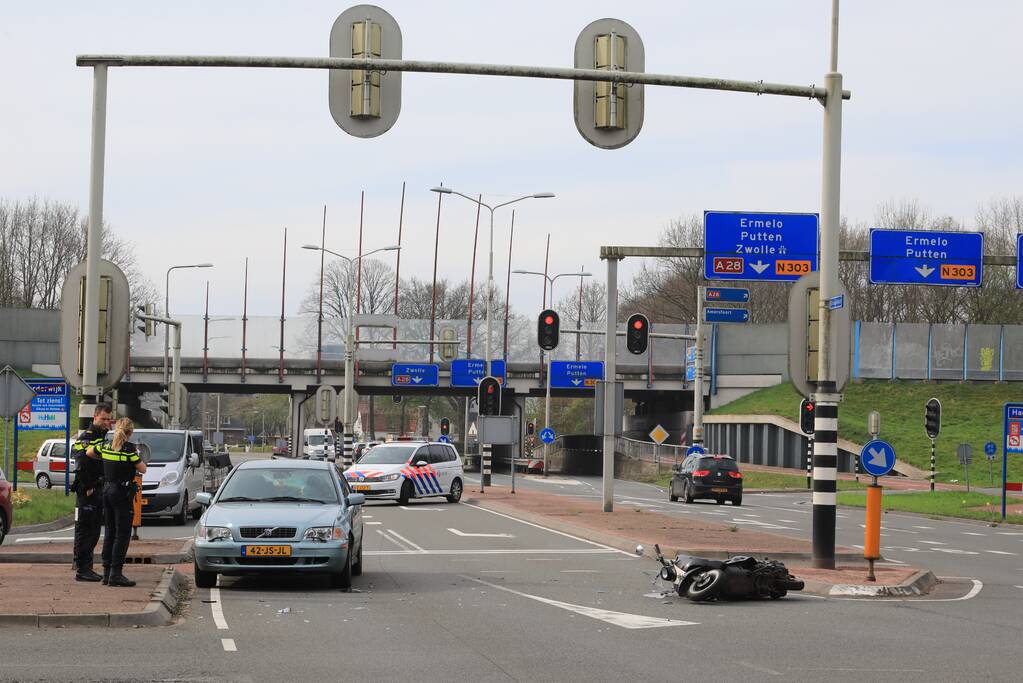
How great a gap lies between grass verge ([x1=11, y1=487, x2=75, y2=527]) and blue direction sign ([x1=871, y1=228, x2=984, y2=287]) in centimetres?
1693

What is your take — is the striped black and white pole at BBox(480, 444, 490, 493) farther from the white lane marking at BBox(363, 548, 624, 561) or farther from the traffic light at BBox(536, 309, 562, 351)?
the white lane marking at BBox(363, 548, 624, 561)

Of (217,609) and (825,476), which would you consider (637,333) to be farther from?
(217,609)

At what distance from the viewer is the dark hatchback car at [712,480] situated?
43375mm

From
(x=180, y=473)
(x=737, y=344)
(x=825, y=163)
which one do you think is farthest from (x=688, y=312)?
(x=825, y=163)

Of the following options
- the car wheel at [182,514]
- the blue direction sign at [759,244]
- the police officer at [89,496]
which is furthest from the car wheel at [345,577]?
the blue direction sign at [759,244]

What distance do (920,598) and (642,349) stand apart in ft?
50.6

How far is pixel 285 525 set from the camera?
1516 cm

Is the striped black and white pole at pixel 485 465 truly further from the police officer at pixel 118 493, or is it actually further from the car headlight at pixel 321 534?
the police officer at pixel 118 493

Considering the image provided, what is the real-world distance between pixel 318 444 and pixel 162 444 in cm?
5450

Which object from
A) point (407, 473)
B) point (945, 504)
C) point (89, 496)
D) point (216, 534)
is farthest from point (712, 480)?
point (89, 496)

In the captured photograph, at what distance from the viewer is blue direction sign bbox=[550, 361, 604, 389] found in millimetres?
79312

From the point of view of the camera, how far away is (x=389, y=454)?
35969mm

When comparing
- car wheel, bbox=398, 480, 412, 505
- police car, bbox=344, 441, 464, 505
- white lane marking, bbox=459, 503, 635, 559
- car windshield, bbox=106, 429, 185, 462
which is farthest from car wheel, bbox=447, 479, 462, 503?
car windshield, bbox=106, 429, 185, 462

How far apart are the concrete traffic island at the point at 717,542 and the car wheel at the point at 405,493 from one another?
2427mm
